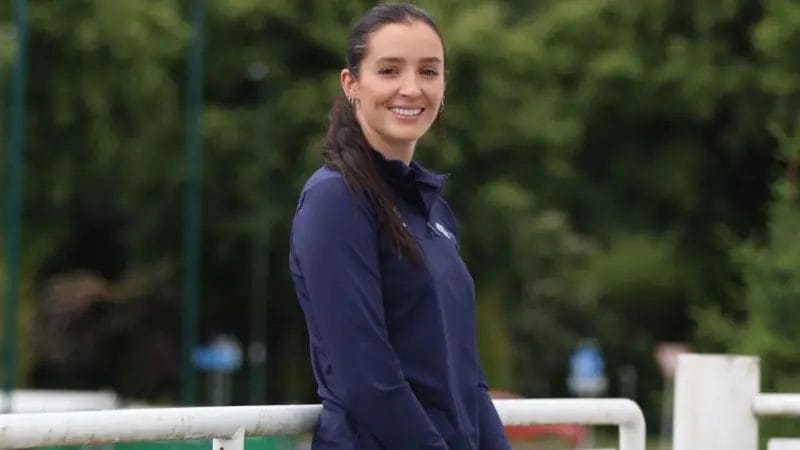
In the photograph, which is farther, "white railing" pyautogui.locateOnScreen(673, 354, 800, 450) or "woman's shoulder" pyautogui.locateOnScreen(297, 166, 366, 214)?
"white railing" pyautogui.locateOnScreen(673, 354, 800, 450)

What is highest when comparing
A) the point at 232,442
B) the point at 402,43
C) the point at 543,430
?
the point at 402,43

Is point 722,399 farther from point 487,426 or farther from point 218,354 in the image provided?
point 218,354

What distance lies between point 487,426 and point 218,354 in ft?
134

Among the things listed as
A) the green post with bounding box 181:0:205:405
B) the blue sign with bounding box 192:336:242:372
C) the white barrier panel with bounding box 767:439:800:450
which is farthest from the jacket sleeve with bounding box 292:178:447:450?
the blue sign with bounding box 192:336:242:372

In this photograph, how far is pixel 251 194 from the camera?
3716cm

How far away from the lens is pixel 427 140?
28391 millimetres

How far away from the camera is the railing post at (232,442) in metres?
3.85

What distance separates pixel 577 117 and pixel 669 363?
4440 millimetres

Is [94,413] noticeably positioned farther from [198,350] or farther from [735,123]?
[198,350]

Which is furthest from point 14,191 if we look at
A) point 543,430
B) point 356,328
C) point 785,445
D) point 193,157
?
point 356,328

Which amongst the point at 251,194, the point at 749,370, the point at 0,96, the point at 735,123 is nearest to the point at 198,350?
the point at 251,194

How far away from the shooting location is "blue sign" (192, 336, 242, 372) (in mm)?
44406

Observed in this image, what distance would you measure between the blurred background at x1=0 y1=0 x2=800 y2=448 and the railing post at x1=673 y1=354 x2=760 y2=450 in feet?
75.8

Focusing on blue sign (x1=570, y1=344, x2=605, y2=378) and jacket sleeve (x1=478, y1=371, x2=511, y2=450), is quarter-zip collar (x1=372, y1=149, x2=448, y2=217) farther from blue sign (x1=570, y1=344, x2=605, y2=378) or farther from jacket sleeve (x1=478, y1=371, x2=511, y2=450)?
blue sign (x1=570, y1=344, x2=605, y2=378)
